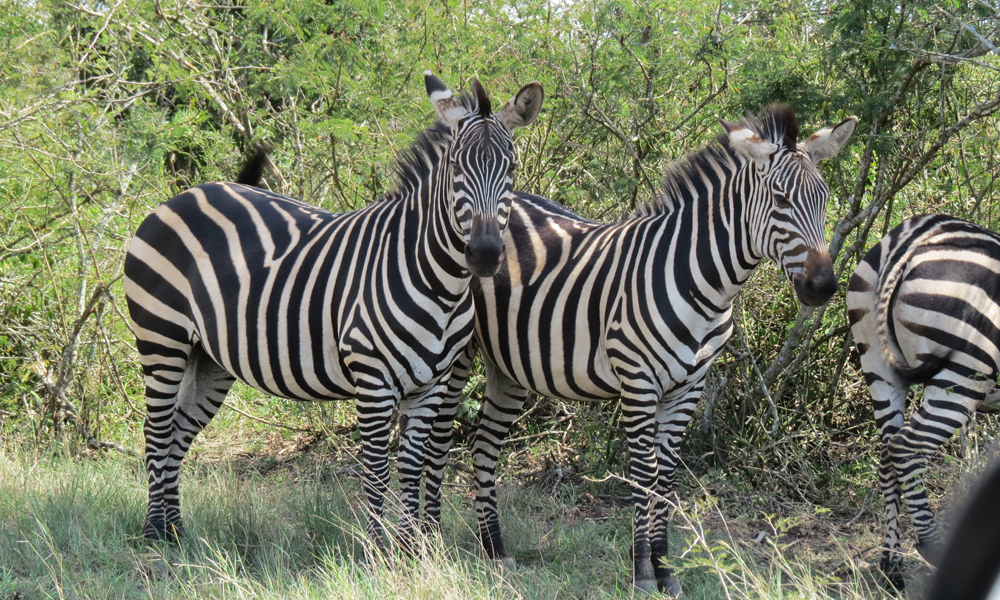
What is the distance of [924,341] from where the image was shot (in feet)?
15.4

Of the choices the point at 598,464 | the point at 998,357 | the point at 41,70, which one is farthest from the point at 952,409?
the point at 41,70

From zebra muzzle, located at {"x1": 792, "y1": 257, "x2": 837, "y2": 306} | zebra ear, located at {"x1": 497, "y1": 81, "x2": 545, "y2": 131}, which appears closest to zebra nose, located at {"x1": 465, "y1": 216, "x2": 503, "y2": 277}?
zebra ear, located at {"x1": 497, "y1": 81, "x2": 545, "y2": 131}

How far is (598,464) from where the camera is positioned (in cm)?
659

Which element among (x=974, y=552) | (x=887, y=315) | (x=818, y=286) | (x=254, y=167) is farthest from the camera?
(x=254, y=167)

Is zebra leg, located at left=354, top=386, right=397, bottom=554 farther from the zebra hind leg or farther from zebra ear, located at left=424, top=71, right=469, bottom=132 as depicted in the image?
zebra ear, located at left=424, top=71, right=469, bottom=132

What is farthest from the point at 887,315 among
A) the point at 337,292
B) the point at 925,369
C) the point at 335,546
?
the point at 335,546

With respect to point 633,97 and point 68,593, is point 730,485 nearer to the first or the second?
point 633,97

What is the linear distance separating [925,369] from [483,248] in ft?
8.79

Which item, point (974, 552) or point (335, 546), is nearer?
point (974, 552)

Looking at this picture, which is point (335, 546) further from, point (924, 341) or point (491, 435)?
point (924, 341)

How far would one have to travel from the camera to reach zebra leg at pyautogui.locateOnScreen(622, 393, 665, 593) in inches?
173

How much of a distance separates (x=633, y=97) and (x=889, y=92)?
6.01ft

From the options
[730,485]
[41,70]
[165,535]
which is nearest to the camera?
[165,535]

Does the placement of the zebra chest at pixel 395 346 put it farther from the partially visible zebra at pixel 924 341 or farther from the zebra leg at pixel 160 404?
the partially visible zebra at pixel 924 341
